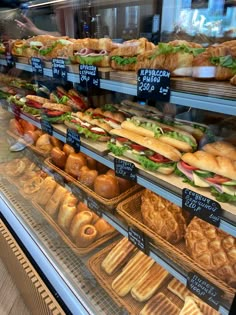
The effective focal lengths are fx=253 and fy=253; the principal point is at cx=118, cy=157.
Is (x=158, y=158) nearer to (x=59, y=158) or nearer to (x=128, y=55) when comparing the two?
(x=128, y=55)

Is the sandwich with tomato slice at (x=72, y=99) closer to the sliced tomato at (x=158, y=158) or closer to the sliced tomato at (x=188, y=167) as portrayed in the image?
the sliced tomato at (x=158, y=158)

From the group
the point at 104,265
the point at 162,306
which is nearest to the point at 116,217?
the point at 104,265

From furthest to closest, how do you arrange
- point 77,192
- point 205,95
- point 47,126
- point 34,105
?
1. point 34,105
2. point 47,126
3. point 77,192
4. point 205,95

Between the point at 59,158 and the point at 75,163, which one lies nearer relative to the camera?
the point at 75,163

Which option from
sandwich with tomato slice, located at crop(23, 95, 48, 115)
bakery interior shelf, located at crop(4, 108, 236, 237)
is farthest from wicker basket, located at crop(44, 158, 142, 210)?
sandwich with tomato slice, located at crop(23, 95, 48, 115)

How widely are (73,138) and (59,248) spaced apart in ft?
2.48

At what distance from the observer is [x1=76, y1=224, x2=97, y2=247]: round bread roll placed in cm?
158

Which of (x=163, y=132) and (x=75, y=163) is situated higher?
(x=163, y=132)

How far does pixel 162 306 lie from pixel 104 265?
15.1 inches

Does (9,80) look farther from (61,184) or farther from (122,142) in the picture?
(122,142)

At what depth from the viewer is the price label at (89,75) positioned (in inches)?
49.2

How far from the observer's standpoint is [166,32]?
5.56 ft

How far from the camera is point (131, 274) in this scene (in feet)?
4.76

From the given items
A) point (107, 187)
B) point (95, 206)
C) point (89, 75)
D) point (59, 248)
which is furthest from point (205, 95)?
point (59, 248)
